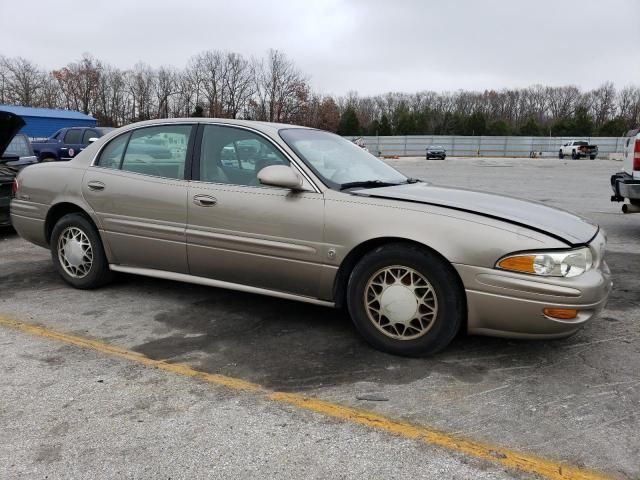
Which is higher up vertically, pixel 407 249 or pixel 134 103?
pixel 134 103

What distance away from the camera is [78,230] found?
15.1ft

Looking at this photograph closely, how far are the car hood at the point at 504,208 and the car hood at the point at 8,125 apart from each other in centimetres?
495

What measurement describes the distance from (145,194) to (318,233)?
5.07 feet

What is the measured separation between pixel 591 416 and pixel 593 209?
9.41m

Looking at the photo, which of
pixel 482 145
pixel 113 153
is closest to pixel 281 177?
pixel 113 153

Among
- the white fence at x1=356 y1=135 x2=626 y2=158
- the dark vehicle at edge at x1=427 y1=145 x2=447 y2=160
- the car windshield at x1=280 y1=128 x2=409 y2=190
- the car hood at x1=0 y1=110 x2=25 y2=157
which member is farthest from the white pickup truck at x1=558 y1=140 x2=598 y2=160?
the car hood at x1=0 y1=110 x2=25 y2=157

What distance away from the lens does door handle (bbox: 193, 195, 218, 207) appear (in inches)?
152

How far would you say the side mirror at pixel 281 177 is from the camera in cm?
352

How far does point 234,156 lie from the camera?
156 inches

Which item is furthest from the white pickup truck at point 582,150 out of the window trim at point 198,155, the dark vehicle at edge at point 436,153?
the window trim at point 198,155

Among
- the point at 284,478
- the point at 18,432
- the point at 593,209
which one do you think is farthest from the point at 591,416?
the point at 593,209

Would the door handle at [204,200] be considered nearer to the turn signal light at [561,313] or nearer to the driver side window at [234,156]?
the driver side window at [234,156]

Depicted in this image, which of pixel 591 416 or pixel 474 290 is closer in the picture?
pixel 591 416

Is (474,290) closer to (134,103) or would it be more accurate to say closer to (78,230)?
(78,230)
